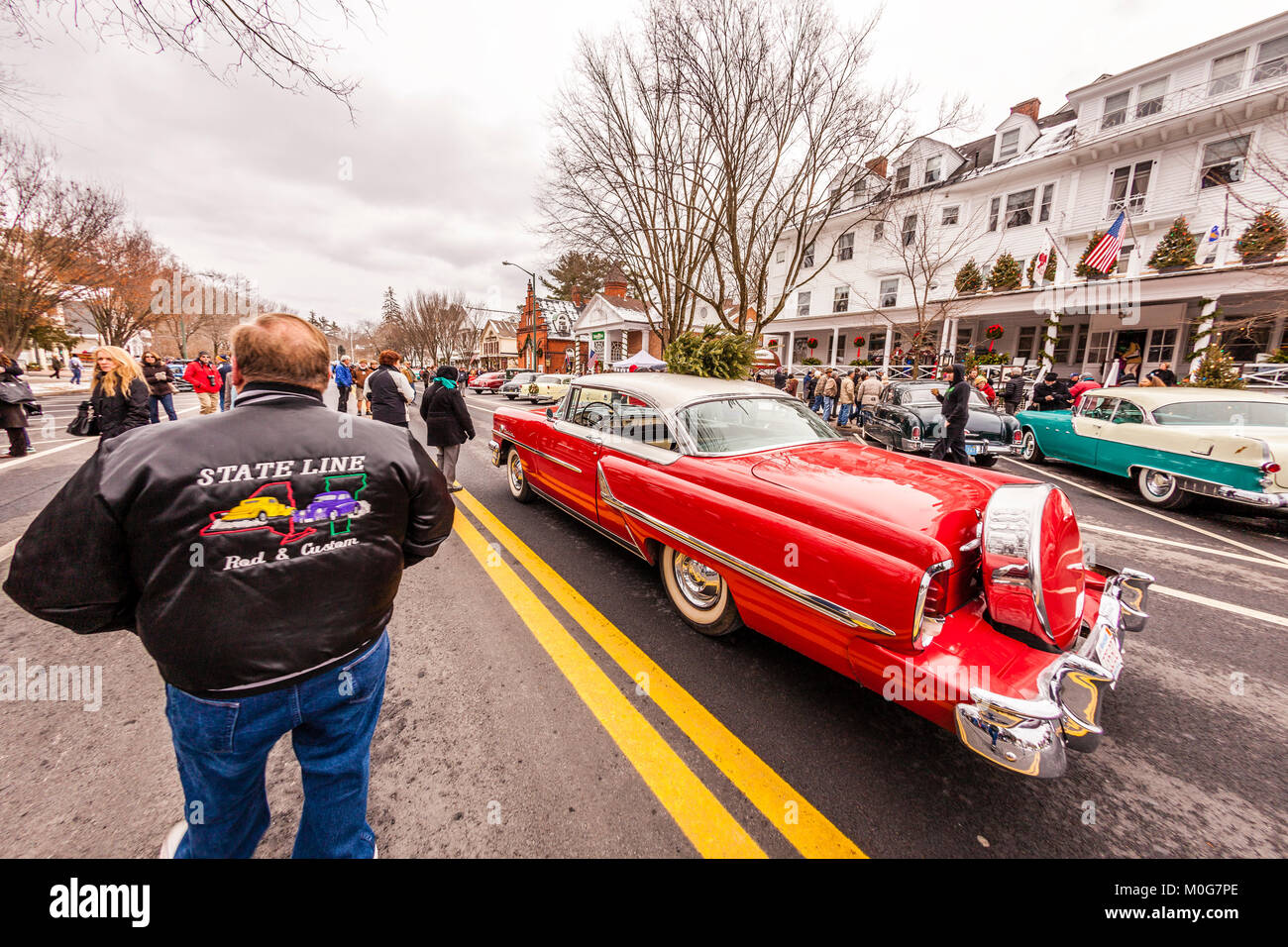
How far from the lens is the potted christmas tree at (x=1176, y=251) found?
562 inches

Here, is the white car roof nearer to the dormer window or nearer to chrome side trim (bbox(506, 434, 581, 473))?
chrome side trim (bbox(506, 434, 581, 473))

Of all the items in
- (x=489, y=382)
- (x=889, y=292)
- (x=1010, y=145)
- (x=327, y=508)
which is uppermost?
(x=1010, y=145)

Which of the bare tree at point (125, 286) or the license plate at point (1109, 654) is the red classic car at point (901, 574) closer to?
the license plate at point (1109, 654)

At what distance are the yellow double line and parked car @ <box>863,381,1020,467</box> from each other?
7.75 m

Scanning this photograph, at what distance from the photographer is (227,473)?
1138 mm

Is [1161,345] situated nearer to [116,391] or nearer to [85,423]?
[116,391]

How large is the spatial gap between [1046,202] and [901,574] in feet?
77.8

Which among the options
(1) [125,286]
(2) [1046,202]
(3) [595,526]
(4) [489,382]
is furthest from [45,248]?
(2) [1046,202]

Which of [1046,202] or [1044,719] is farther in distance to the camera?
[1046,202]

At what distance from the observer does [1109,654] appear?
81.8 inches

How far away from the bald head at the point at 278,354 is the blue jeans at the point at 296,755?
0.80 meters

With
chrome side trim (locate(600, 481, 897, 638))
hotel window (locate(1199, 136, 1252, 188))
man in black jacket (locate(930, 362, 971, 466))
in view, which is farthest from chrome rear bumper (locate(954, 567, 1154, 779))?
hotel window (locate(1199, 136, 1252, 188))
